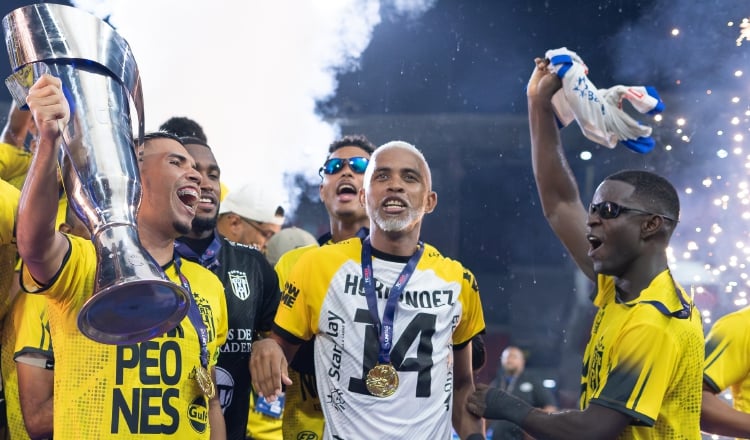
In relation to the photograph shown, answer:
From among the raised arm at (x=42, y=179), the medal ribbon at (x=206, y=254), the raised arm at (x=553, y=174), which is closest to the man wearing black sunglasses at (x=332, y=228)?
the medal ribbon at (x=206, y=254)

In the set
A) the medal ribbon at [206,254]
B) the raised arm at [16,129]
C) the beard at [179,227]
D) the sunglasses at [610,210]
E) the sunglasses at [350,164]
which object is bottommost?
the medal ribbon at [206,254]

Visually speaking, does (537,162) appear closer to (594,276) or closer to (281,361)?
(594,276)

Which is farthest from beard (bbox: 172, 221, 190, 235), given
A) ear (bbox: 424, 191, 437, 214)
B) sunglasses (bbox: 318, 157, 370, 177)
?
sunglasses (bbox: 318, 157, 370, 177)

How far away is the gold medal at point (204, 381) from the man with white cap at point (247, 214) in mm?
2058

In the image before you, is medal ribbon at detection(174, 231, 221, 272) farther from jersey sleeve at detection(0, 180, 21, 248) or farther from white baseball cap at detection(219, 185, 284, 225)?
white baseball cap at detection(219, 185, 284, 225)

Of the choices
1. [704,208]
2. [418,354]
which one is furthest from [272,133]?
[418,354]

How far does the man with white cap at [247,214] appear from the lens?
4.37 m

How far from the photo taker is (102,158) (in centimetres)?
193

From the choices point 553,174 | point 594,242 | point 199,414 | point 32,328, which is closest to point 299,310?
point 199,414

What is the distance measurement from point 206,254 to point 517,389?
4.72 metres

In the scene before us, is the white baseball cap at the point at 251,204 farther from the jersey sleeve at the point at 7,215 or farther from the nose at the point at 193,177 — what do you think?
the jersey sleeve at the point at 7,215

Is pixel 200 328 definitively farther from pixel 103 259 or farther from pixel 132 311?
pixel 103 259

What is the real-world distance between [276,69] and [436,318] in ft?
19.3

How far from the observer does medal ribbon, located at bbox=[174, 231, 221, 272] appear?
278 centimetres
